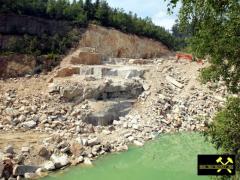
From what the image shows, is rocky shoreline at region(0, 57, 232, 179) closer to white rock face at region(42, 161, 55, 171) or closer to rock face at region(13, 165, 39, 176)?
white rock face at region(42, 161, 55, 171)

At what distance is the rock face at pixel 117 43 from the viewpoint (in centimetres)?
4403

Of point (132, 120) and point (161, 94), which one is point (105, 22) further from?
point (132, 120)

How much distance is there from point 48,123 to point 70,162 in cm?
792

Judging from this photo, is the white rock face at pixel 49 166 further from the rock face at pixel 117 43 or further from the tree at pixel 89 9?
the tree at pixel 89 9

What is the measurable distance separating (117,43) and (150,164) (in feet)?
91.8

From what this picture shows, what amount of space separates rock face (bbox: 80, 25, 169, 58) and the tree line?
120 cm

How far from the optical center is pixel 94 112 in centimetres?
2900

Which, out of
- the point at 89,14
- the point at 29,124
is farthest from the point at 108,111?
the point at 89,14

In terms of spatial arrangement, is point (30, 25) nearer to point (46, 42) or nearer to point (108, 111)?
point (46, 42)

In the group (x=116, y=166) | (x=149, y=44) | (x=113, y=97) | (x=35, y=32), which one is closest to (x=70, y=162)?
(x=116, y=166)

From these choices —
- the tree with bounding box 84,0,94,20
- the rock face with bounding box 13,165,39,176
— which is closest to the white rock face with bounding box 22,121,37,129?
the rock face with bounding box 13,165,39,176

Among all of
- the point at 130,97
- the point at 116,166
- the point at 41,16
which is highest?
the point at 41,16

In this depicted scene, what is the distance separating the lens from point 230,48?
7.61 m

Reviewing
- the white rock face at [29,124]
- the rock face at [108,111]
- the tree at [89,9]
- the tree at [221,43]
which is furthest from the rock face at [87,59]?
the tree at [221,43]
